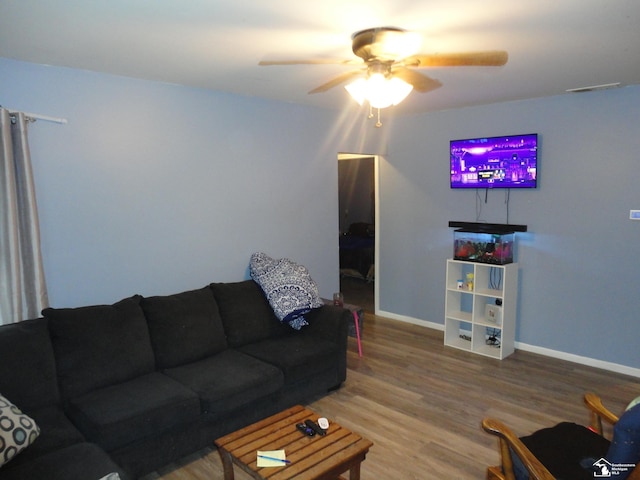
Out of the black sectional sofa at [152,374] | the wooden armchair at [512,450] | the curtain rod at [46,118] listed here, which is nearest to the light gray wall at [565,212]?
the black sectional sofa at [152,374]

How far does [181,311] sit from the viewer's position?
3391 millimetres

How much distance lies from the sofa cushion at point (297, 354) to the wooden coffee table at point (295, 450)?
776 mm

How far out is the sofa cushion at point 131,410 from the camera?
2.44m

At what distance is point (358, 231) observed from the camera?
827 cm

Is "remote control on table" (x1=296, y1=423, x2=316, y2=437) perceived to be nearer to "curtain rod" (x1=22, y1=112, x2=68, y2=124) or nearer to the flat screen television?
"curtain rod" (x1=22, y1=112, x2=68, y2=124)

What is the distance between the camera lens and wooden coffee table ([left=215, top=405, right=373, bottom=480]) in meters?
2.10

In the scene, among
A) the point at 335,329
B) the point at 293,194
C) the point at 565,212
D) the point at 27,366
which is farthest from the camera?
the point at 293,194

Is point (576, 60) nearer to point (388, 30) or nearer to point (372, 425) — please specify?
point (388, 30)

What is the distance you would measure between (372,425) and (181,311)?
1618 millimetres

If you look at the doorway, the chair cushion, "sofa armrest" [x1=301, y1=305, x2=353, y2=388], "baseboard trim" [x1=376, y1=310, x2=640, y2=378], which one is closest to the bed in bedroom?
the doorway

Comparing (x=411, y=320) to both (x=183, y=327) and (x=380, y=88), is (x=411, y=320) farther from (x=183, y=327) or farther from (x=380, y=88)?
(x=380, y=88)

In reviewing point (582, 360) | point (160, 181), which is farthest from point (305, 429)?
point (582, 360)

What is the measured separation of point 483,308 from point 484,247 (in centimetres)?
65

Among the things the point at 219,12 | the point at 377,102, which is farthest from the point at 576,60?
the point at 219,12
